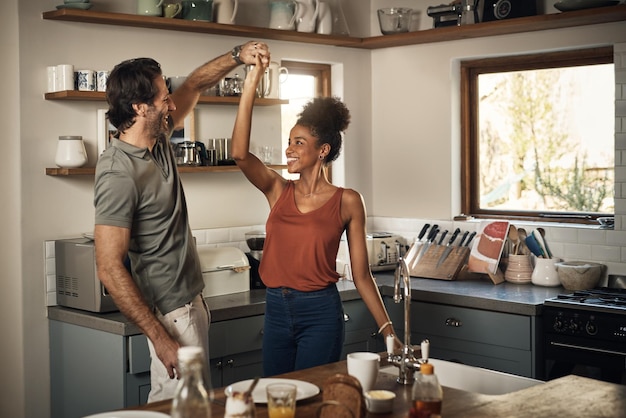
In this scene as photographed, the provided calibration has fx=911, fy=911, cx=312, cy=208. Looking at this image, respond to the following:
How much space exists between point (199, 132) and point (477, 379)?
96.4 inches

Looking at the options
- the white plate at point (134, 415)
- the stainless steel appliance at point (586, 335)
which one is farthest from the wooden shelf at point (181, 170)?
the white plate at point (134, 415)

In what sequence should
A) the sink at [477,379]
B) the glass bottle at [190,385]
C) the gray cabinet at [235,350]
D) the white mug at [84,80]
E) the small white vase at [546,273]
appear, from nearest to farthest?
the glass bottle at [190,385], the sink at [477,379], the gray cabinet at [235,350], the white mug at [84,80], the small white vase at [546,273]

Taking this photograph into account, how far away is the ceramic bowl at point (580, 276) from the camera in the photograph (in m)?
4.69

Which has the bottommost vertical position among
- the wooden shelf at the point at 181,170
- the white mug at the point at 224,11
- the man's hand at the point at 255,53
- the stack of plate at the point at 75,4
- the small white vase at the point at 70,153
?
the wooden shelf at the point at 181,170

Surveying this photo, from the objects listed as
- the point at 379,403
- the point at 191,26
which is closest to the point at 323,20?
the point at 191,26

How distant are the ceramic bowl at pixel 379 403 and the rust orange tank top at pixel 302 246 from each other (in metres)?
1.02

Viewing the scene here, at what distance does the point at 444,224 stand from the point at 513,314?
1.22 meters

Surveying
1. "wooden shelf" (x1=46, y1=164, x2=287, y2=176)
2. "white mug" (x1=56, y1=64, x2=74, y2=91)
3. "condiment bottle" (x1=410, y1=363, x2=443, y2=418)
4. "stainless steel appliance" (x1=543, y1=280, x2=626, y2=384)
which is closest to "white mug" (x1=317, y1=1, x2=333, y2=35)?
"wooden shelf" (x1=46, y1=164, x2=287, y2=176)

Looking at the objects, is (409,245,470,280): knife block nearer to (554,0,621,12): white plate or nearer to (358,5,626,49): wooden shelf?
(358,5,626,49): wooden shelf

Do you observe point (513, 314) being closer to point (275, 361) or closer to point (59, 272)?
point (275, 361)

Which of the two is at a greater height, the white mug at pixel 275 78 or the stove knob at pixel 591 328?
the white mug at pixel 275 78

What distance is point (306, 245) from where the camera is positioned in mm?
3365

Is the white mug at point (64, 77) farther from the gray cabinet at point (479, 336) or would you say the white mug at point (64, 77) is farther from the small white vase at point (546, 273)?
the small white vase at point (546, 273)

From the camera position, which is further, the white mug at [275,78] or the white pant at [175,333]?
the white mug at [275,78]
